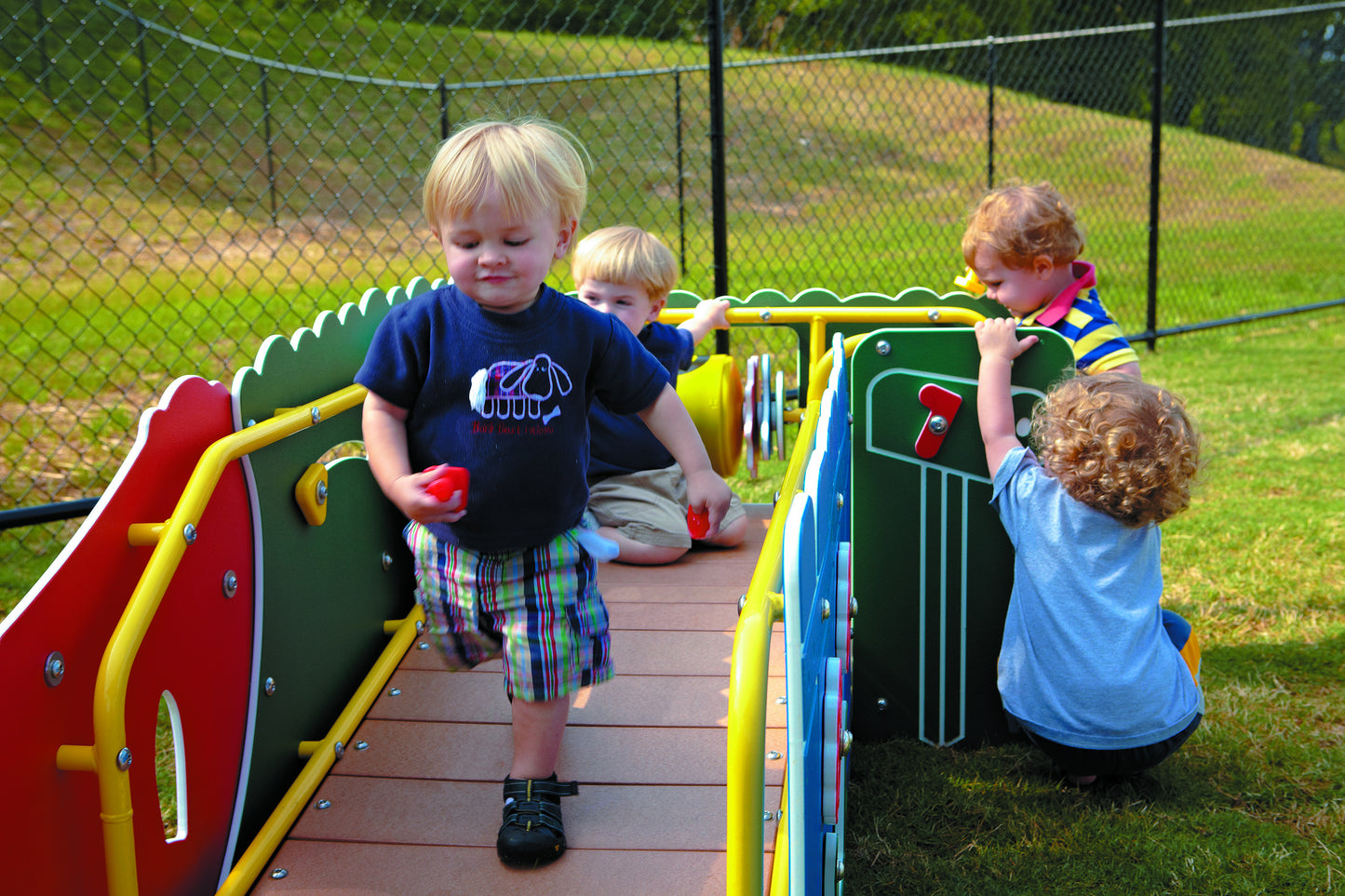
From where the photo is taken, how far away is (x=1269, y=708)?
3070 millimetres

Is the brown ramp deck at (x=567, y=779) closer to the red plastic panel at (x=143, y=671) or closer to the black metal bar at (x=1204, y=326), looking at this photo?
the red plastic panel at (x=143, y=671)

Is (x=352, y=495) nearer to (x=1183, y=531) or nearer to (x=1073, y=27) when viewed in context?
(x=1183, y=531)

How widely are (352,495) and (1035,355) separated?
5.42ft

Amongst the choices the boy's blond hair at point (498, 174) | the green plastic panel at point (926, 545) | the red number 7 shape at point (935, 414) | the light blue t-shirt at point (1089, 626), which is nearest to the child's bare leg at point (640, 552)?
the green plastic panel at point (926, 545)

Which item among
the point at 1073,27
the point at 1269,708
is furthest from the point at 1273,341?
the point at 1073,27

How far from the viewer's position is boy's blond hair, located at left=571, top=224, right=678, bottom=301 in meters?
3.13

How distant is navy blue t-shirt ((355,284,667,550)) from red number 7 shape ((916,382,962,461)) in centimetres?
103

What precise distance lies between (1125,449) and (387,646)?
5.91ft

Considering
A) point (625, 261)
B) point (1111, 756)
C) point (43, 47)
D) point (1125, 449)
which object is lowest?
point (1111, 756)

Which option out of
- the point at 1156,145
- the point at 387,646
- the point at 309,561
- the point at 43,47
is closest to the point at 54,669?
the point at 309,561

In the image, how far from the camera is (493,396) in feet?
6.42

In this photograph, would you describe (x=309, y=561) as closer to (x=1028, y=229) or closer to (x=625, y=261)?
(x=625, y=261)

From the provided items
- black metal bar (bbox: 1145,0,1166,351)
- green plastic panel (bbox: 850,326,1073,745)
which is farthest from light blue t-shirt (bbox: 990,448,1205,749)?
black metal bar (bbox: 1145,0,1166,351)

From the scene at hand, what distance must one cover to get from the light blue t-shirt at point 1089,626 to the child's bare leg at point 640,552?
3.60ft
